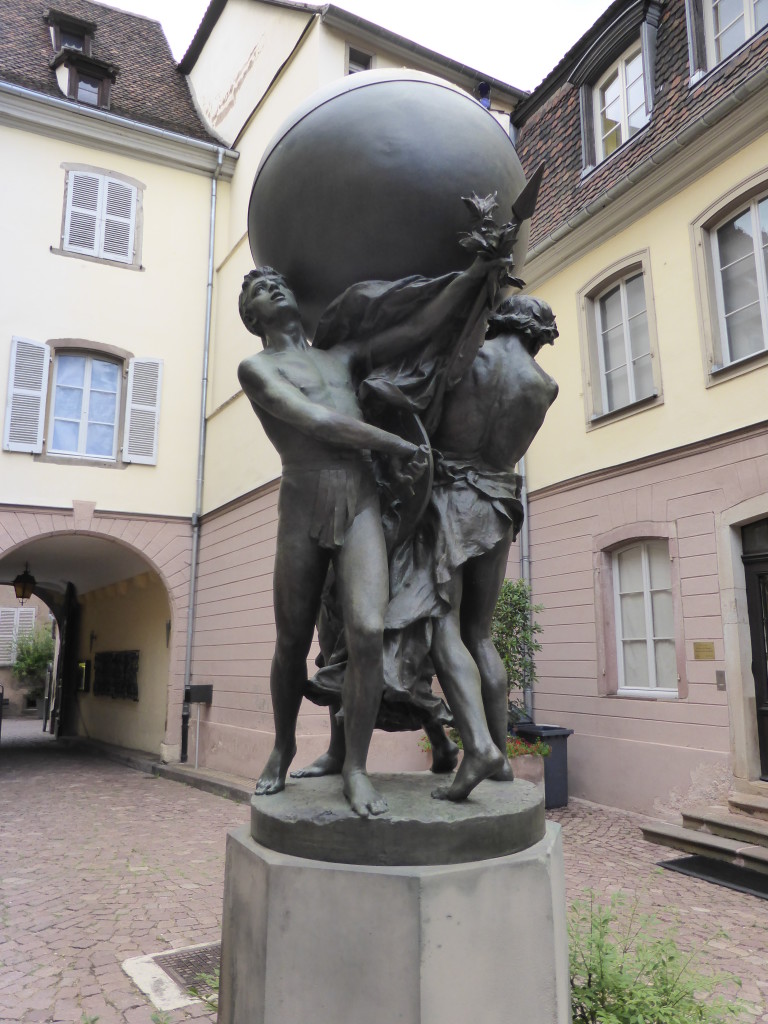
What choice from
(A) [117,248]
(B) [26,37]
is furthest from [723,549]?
(B) [26,37]

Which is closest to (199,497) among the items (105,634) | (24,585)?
(24,585)

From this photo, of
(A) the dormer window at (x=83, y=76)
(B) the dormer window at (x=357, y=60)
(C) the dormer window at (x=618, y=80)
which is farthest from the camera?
(A) the dormer window at (x=83, y=76)

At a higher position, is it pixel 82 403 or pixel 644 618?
pixel 82 403

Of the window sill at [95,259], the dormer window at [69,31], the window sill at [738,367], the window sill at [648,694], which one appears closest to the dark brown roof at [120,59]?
the dormer window at [69,31]

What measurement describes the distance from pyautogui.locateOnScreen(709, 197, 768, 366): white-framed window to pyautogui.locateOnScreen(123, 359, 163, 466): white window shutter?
26.9ft

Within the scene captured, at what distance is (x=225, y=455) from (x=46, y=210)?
4.57m

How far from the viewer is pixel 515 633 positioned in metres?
8.52

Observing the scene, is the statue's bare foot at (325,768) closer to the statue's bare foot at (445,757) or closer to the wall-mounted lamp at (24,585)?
the statue's bare foot at (445,757)

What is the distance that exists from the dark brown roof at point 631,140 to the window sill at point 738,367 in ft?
7.88

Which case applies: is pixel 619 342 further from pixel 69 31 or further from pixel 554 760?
pixel 69 31

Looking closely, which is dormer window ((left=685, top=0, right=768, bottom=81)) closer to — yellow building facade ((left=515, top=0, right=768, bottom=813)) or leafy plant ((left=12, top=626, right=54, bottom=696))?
yellow building facade ((left=515, top=0, right=768, bottom=813))

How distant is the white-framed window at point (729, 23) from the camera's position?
7916 mm

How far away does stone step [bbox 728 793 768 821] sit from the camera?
6.97 m

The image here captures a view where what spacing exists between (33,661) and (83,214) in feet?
67.6
